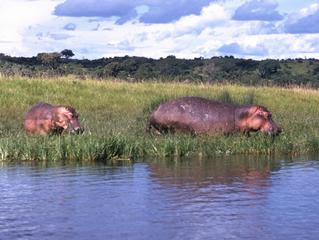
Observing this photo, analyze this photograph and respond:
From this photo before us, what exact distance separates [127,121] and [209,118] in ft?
12.3

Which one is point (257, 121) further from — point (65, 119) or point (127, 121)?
point (127, 121)

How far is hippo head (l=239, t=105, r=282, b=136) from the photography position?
1468 centimetres

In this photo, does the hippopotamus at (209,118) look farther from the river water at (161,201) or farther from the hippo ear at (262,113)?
the river water at (161,201)

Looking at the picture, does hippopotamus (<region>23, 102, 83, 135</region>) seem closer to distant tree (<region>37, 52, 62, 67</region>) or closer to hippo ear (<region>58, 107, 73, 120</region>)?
hippo ear (<region>58, 107, 73, 120</region>)

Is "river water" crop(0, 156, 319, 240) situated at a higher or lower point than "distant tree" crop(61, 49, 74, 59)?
lower

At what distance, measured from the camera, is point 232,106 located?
15.5m

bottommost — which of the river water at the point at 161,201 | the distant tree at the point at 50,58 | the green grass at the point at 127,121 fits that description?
the river water at the point at 161,201

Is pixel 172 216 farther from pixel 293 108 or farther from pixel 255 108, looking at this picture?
pixel 293 108

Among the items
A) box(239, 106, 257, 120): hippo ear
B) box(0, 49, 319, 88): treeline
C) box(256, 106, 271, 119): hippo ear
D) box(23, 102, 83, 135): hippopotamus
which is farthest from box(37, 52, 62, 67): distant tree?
box(256, 106, 271, 119): hippo ear

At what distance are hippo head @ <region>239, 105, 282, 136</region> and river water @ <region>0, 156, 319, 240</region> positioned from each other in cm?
303

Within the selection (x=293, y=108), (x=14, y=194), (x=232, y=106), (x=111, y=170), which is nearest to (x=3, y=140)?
(x=111, y=170)

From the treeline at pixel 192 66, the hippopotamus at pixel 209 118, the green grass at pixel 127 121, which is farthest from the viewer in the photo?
the treeline at pixel 192 66

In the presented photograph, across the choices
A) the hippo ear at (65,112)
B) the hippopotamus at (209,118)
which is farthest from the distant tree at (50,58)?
the hippopotamus at (209,118)

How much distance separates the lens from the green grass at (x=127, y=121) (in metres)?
12.1
